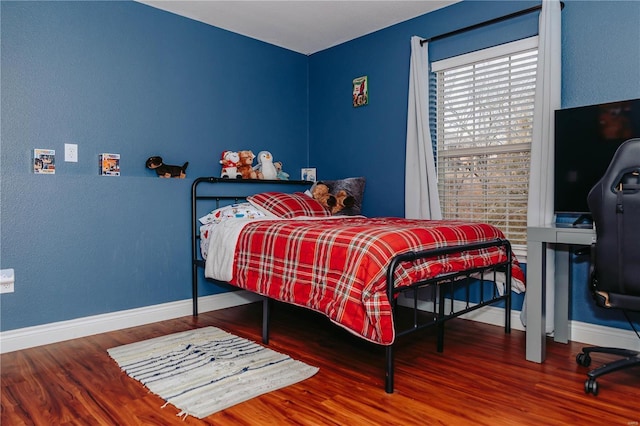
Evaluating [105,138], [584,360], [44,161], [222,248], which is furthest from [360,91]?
[584,360]

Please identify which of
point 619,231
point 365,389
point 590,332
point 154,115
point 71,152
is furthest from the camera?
point 154,115

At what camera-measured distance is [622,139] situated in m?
2.44

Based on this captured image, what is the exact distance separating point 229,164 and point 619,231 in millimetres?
2767

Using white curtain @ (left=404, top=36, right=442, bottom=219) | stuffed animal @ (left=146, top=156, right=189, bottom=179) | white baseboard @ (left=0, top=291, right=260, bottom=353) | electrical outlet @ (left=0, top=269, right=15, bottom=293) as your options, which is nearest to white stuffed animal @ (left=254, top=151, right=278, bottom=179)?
stuffed animal @ (left=146, top=156, right=189, bottom=179)

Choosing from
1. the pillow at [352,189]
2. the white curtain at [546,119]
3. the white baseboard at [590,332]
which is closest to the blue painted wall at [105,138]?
the pillow at [352,189]

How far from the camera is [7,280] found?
8.57ft

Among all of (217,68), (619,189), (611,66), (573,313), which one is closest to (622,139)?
(611,66)

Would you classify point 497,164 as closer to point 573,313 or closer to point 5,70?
point 573,313

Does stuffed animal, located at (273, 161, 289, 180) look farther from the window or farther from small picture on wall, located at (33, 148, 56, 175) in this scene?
small picture on wall, located at (33, 148, 56, 175)

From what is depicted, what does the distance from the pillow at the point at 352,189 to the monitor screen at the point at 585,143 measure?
1.58 metres

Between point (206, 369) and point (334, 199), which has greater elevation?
point (334, 199)

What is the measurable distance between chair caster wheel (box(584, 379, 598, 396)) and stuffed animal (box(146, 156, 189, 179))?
290cm

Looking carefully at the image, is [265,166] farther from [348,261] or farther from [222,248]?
[348,261]

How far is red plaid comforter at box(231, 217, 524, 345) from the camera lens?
200 centimetres
